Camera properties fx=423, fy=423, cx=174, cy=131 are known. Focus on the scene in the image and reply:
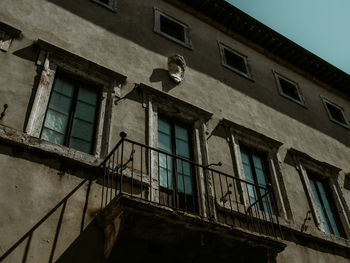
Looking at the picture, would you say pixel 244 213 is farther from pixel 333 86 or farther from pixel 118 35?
pixel 333 86

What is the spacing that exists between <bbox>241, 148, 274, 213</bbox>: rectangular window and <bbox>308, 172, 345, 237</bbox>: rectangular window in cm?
165

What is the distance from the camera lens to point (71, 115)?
7.79 m

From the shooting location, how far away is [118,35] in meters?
9.84

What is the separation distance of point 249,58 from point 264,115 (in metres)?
2.33

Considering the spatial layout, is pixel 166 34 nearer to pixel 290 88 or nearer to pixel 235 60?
pixel 235 60

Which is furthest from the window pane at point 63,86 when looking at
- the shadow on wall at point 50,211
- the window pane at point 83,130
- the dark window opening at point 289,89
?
the dark window opening at point 289,89

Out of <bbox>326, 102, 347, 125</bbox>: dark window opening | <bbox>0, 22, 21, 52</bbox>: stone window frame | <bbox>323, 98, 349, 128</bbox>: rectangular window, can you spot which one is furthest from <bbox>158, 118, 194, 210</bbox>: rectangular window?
<bbox>326, 102, 347, 125</bbox>: dark window opening

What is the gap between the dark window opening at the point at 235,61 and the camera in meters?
12.4

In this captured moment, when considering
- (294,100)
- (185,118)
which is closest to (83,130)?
(185,118)

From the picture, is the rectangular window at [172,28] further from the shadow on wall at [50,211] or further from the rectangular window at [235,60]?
the shadow on wall at [50,211]

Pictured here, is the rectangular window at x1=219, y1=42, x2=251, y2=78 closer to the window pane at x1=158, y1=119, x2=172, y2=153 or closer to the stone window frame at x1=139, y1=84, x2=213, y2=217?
the stone window frame at x1=139, y1=84, x2=213, y2=217

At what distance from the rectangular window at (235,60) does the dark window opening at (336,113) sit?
148 inches

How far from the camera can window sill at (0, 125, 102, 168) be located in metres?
6.48

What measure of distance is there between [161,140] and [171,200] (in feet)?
4.64
